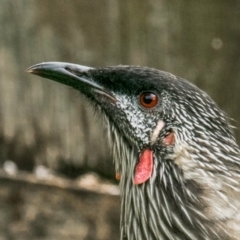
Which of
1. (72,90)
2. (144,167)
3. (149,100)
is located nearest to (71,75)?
(149,100)

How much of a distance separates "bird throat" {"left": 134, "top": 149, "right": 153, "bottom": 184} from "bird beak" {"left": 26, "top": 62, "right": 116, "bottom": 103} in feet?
1.02

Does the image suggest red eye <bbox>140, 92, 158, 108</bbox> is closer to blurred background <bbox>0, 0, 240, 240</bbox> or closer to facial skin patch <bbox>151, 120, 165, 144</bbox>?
facial skin patch <bbox>151, 120, 165, 144</bbox>

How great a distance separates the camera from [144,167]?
10.9ft

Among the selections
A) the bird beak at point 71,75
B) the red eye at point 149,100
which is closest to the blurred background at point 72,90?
the bird beak at point 71,75

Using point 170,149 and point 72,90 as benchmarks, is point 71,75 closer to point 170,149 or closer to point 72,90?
point 170,149

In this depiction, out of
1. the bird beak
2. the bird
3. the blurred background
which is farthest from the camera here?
the blurred background

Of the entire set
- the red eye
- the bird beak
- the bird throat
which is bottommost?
the bird throat

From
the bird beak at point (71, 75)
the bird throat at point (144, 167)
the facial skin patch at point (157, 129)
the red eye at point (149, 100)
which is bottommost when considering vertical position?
the bird throat at point (144, 167)

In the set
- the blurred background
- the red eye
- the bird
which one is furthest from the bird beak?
the blurred background

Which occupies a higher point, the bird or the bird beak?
the bird beak

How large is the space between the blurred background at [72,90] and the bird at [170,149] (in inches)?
43.9

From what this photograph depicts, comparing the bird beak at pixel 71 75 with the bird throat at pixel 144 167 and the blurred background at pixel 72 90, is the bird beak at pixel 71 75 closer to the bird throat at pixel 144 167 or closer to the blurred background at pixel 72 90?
the bird throat at pixel 144 167

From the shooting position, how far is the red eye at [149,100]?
3275mm

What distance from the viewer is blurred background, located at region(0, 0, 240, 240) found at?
4.63m
